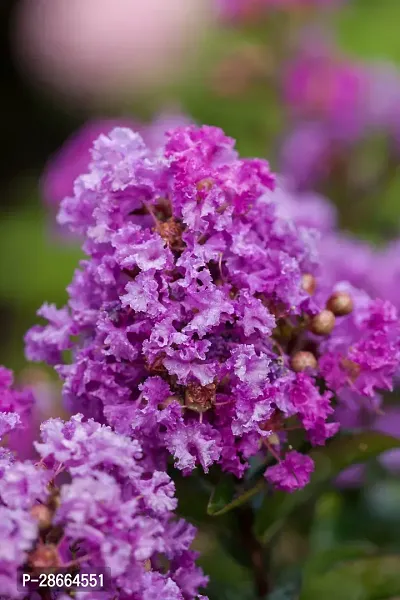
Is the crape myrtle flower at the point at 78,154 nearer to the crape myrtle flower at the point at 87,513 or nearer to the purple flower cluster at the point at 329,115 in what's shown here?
the purple flower cluster at the point at 329,115

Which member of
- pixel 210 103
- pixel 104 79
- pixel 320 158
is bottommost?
pixel 320 158

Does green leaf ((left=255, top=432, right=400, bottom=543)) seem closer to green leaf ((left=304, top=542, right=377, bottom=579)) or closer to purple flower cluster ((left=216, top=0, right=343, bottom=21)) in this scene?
green leaf ((left=304, top=542, right=377, bottom=579))

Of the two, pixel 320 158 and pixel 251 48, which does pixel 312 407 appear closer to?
pixel 320 158

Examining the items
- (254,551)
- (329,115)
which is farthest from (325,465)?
(329,115)

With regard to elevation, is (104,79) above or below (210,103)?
above

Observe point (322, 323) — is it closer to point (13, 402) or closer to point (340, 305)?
point (340, 305)

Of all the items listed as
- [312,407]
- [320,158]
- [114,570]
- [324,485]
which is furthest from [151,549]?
[320,158]

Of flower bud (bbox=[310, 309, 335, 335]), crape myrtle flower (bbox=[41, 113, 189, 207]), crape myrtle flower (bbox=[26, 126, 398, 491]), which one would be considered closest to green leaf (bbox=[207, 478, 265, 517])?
crape myrtle flower (bbox=[26, 126, 398, 491])
